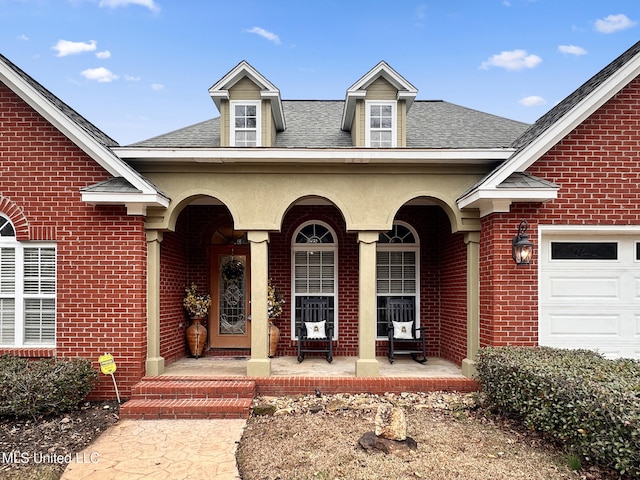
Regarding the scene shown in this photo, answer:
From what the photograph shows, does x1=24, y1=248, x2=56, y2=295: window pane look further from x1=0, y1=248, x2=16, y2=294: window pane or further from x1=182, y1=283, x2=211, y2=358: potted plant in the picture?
x1=182, y1=283, x2=211, y2=358: potted plant

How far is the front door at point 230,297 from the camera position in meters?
9.09

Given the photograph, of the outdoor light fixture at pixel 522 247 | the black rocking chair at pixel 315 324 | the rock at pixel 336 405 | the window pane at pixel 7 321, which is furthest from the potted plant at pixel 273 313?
the outdoor light fixture at pixel 522 247

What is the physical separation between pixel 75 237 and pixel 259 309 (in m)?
3.11

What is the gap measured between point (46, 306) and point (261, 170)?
4063 millimetres

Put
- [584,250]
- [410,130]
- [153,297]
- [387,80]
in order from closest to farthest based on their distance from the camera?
[584,250]
[153,297]
[387,80]
[410,130]

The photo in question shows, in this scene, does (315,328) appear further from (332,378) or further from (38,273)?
(38,273)

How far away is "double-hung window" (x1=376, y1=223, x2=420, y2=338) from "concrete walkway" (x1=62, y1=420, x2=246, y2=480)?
A: 14.0 ft

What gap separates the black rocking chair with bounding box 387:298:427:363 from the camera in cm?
825

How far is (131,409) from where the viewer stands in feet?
19.7

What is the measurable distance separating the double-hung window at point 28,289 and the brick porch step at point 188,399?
5.87ft

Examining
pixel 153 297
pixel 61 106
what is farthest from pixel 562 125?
pixel 61 106

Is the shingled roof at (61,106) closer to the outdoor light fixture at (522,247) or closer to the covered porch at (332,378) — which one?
the covered porch at (332,378)

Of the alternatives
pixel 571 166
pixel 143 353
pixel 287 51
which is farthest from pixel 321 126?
pixel 287 51

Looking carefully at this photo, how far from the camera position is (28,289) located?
666cm
